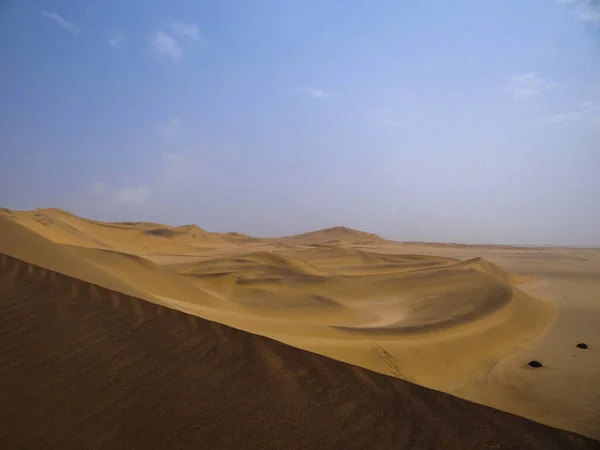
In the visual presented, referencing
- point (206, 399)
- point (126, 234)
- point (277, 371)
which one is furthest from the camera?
point (126, 234)

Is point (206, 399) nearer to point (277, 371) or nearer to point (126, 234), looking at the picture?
point (277, 371)

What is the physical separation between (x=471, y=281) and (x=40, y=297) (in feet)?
57.5

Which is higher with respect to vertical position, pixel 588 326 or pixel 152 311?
pixel 152 311

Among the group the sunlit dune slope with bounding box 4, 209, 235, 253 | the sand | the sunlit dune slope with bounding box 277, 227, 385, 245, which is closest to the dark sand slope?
the sand

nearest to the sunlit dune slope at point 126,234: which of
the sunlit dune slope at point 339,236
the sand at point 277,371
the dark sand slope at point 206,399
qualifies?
the sunlit dune slope at point 339,236

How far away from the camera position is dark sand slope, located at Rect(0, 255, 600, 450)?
3209 millimetres

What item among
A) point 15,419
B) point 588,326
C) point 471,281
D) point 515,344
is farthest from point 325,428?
point 471,281

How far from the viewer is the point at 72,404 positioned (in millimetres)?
3525

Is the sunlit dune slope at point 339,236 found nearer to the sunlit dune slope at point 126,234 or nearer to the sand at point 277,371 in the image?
the sunlit dune slope at point 126,234

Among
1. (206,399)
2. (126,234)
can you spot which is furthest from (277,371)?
(126,234)

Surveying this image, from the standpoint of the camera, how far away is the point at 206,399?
363 cm

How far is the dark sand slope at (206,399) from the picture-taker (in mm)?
3209

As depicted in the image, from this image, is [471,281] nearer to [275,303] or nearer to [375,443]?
[275,303]

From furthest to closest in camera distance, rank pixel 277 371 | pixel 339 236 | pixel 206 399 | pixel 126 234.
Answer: pixel 339 236, pixel 126 234, pixel 277 371, pixel 206 399
